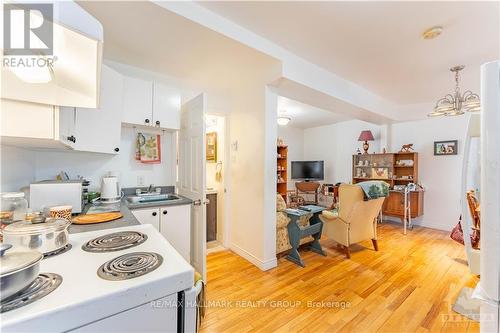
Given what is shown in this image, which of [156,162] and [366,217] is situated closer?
[156,162]

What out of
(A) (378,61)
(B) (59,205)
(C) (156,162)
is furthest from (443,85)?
(B) (59,205)

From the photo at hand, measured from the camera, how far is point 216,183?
11.4 ft

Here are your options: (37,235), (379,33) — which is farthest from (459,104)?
(37,235)

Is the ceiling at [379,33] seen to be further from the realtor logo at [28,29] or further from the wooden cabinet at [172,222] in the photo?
the wooden cabinet at [172,222]

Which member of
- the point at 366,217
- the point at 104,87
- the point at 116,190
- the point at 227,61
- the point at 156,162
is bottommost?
the point at 366,217

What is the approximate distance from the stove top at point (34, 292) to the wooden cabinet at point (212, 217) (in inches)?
105

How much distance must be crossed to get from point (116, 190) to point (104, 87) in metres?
0.93

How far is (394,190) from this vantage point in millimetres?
4012

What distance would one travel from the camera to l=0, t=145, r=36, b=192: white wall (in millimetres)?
1216

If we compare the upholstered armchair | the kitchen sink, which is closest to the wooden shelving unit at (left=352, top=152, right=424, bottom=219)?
the upholstered armchair

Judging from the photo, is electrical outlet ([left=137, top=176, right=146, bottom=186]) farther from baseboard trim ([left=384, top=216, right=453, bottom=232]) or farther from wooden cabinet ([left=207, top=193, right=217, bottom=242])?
baseboard trim ([left=384, top=216, right=453, bottom=232])

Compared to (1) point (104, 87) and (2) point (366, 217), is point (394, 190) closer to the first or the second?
(2) point (366, 217)

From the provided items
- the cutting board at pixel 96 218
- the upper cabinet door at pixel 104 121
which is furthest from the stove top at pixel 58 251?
the upper cabinet door at pixel 104 121

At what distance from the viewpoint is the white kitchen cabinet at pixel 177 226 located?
1948 mm
